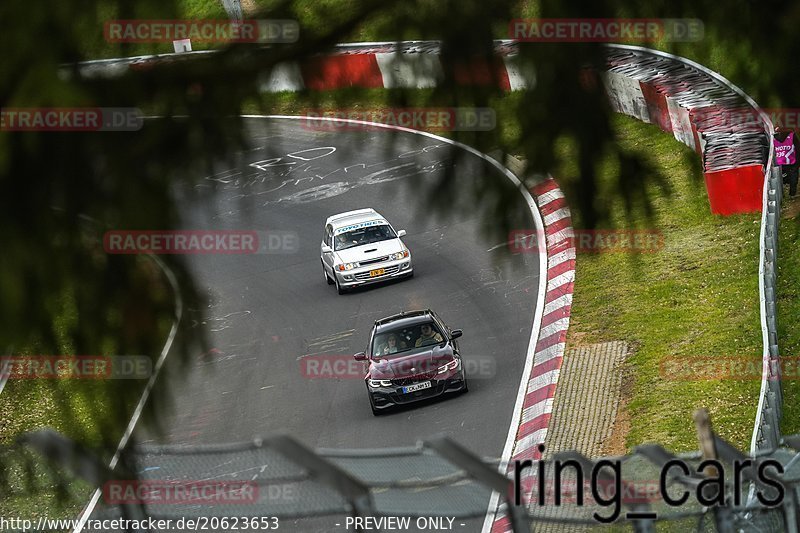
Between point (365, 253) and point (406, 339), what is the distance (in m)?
6.39

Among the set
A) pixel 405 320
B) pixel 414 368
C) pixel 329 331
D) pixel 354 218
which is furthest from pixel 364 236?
pixel 414 368

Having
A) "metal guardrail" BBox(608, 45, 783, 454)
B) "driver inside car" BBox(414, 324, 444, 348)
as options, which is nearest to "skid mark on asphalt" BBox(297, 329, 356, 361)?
"driver inside car" BBox(414, 324, 444, 348)

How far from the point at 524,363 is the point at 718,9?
16.3m

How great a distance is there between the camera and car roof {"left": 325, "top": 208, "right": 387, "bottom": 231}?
2717 cm

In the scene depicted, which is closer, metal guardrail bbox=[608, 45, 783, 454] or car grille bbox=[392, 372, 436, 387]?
metal guardrail bbox=[608, 45, 783, 454]

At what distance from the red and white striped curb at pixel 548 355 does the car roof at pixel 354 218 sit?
12.6 ft

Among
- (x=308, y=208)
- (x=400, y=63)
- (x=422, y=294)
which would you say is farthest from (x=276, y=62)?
(x=308, y=208)

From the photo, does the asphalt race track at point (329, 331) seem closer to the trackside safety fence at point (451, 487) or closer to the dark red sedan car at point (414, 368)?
the dark red sedan car at point (414, 368)

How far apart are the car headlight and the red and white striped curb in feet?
3.94

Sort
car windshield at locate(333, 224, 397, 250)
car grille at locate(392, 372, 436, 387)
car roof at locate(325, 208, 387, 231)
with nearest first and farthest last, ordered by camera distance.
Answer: car grille at locate(392, 372, 436, 387)
car windshield at locate(333, 224, 397, 250)
car roof at locate(325, 208, 387, 231)

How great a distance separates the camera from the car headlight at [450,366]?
20.2 metres

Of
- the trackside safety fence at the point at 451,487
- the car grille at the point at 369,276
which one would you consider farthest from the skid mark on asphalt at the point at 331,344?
the trackside safety fence at the point at 451,487

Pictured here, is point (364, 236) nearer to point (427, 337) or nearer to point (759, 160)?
point (427, 337)

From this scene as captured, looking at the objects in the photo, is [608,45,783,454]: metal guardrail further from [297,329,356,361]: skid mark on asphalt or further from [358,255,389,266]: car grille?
[297,329,356,361]: skid mark on asphalt
